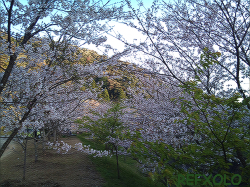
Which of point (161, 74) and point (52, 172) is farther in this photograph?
point (52, 172)

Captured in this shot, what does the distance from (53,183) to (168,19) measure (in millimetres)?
7216

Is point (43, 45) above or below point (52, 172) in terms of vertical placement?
above

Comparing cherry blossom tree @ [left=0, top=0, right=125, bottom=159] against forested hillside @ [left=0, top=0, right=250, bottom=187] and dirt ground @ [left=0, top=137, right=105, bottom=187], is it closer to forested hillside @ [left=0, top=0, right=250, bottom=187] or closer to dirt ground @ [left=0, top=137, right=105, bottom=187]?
forested hillside @ [left=0, top=0, right=250, bottom=187]

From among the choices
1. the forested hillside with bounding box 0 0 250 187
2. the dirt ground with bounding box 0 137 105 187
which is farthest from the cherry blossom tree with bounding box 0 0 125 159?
the dirt ground with bounding box 0 137 105 187

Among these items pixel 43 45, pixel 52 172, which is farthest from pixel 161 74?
pixel 52 172

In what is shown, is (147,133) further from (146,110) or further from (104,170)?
(104,170)

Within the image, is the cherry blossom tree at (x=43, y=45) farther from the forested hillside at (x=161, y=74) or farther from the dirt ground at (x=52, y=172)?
the dirt ground at (x=52, y=172)

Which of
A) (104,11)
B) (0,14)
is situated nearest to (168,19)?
(104,11)

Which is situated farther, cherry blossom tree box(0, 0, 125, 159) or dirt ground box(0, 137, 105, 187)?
dirt ground box(0, 137, 105, 187)

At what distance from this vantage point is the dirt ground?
6.61 metres

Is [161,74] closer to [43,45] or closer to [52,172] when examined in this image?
[43,45]

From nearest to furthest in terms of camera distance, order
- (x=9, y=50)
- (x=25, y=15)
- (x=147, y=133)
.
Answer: (x=9, y=50), (x=25, y=15), (x=147, y=133)

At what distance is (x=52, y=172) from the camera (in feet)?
25.5

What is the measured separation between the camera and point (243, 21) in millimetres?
4488
